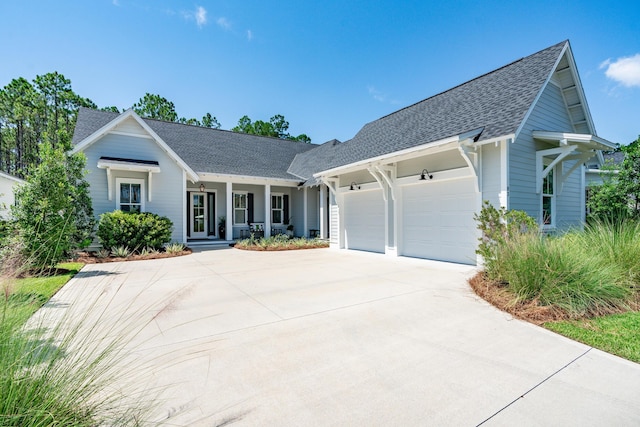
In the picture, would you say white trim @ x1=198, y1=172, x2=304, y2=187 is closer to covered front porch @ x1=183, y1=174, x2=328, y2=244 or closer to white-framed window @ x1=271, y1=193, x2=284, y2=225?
covered front porch @ x1=183, y1=174, x2=328, y2=244

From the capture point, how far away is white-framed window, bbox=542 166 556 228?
893 cm

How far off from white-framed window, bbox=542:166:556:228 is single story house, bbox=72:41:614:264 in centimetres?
4

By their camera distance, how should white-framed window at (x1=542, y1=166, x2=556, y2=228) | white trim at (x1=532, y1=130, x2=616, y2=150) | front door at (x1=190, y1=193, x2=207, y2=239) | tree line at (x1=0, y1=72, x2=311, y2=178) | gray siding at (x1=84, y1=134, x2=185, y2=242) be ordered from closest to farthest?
white trim at (x1=532, y1=130, x2=616, y2=150)
white-framed window at (x1=542, y1=166, x2=556, y2=228)
gray siding at (x1=84, y1=134, x2=185, y2=242)
front door at (x1=190, y1=193, x2=207, y2=239)
tree line at (x1=0, y1=72, x2=311, y2=178)

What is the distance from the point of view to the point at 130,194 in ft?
41.5

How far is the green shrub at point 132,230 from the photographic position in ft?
36.1

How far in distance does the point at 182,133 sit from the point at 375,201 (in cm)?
1272

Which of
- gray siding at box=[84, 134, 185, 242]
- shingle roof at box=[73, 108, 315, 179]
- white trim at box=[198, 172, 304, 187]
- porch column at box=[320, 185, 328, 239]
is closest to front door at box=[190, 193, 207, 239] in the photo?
white trim at box=[198, 172, 304, 187]

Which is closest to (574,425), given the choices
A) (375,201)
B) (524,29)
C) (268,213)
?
(375,201)

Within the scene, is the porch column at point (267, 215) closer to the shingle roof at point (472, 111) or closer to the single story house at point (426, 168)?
the single story house at point (426, 168)

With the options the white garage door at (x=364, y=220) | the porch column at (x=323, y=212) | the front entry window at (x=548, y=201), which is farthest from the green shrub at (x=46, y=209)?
the front entry window at (x=548, y=201)

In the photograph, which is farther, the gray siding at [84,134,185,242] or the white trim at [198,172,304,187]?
the white trim at [198,172,304,187]

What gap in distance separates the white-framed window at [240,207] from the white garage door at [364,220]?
708 centimetres

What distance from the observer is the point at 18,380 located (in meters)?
1.58

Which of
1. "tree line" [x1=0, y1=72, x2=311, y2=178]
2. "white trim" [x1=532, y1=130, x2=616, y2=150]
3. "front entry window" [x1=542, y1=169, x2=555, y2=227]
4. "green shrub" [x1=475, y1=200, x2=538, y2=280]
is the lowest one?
"green shrub" [x1=475, y1=200, x2=538, y2=280]
